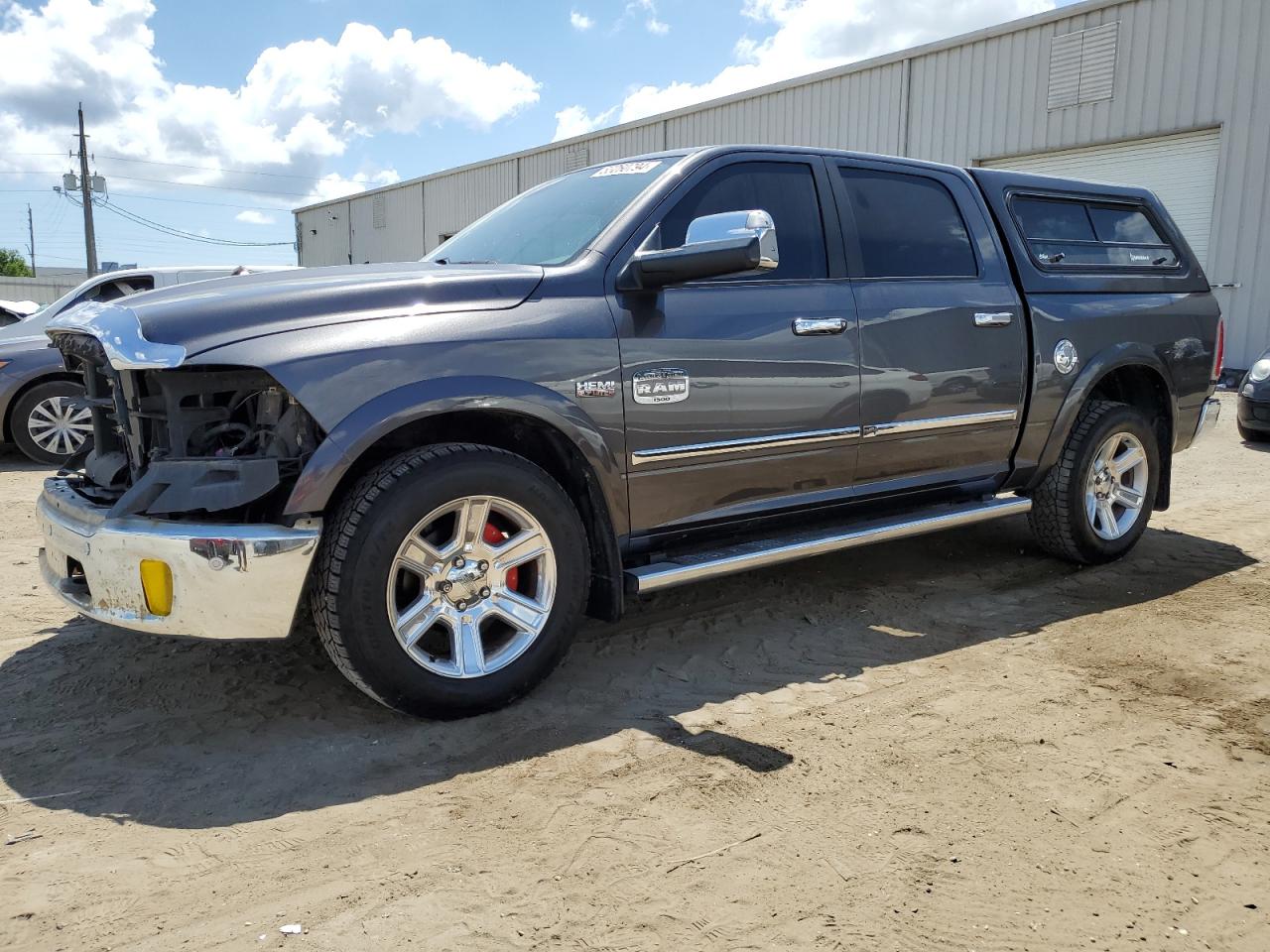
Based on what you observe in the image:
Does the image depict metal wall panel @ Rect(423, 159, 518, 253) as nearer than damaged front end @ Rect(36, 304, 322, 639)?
No

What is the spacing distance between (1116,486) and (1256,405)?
18.1 ft

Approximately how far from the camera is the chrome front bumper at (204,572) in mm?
2740

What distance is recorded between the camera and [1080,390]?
4750 mm

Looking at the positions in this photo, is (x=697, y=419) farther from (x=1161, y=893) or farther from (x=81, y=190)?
(x=81, y=190)

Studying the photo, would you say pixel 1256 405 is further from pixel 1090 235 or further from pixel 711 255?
pixel 711 255

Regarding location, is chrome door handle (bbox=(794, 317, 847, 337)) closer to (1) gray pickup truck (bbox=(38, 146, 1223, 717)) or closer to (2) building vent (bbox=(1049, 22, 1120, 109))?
(1) gray pickup truck (bbox=(38, 146, 1223, 717))

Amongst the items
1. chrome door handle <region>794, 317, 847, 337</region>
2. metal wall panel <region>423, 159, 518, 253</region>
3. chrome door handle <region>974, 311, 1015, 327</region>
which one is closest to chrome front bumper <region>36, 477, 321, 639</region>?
chrome door handle <region>794, 317, 847, 337</region>

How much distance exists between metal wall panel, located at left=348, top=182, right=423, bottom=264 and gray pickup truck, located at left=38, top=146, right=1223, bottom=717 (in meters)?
27.4

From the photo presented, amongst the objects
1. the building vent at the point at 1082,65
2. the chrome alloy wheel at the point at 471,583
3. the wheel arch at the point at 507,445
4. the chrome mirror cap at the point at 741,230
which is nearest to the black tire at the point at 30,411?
the wheel arch at the point at 507,445

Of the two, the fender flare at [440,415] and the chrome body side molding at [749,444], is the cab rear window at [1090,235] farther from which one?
the fender flare at [440,415]

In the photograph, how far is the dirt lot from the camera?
2.15 metres

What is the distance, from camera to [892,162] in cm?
434

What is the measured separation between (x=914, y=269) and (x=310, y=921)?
3.38 m

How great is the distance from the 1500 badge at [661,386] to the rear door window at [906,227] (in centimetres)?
109
